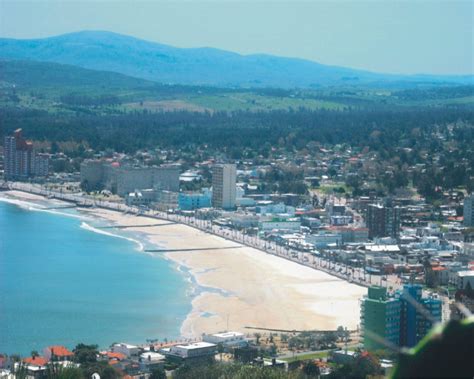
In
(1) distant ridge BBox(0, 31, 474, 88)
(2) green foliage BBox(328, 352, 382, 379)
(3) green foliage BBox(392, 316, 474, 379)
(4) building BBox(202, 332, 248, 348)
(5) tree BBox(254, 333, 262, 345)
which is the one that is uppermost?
(1) distant ridge BBox(0, 31, 474, 88)

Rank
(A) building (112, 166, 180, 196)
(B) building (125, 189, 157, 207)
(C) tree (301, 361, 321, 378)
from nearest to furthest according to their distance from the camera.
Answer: (C) tree (301, 361, 321, 378)
(B) building (125, 189, 157, 207)
(A) building (112, 166, 180, 196)

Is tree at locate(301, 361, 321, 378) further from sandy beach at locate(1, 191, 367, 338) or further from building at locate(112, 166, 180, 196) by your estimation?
building at locate(112, 166, 180, 196)

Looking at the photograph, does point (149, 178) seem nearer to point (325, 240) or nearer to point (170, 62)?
point (325, 240)

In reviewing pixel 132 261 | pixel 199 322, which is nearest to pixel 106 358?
pixel 199 322

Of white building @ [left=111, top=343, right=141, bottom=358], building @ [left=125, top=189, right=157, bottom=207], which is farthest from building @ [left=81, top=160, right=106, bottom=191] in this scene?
white building @ [left=111, top=343, right=141, bottom=358]

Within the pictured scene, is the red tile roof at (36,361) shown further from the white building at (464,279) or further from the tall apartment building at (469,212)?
the tall apartment building at (469,212)

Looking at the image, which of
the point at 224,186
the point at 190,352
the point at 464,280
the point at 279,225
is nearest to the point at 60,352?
the point at 190,352

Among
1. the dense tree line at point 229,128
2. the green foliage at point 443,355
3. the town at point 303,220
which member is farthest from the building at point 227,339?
the dense tree line at point 229,128
